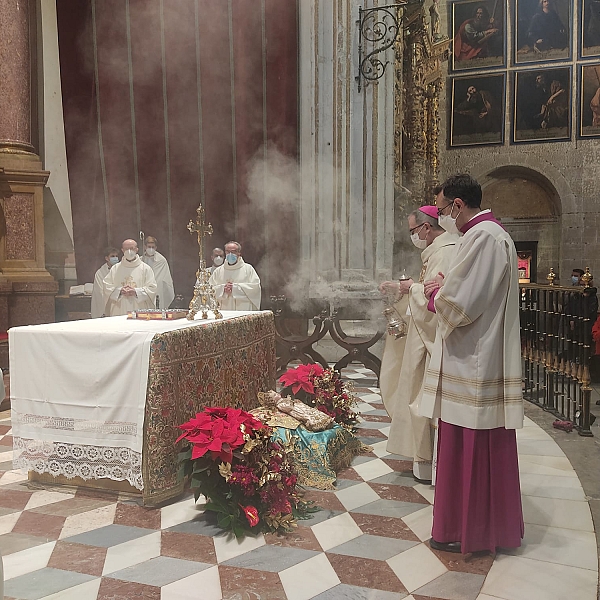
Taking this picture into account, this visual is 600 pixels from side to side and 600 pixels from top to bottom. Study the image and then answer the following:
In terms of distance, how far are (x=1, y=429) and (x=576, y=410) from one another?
491 centimetres

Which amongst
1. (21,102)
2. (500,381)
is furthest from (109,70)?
(500,381)

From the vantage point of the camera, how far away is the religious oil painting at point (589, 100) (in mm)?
14680

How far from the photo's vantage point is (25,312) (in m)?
6.79

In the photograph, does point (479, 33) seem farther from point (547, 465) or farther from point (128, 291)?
point (547, 465)

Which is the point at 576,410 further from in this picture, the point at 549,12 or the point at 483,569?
the point at 549,12

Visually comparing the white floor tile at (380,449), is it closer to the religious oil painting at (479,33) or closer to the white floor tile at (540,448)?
the white floor tile at (540,448)

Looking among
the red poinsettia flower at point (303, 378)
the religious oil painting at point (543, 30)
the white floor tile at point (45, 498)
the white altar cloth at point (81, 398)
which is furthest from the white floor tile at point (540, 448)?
the religious oil painting at point (543, 30)

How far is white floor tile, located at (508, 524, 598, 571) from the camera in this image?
2773 mm

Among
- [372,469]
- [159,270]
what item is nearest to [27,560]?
[372,469]

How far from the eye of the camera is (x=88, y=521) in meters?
3.19

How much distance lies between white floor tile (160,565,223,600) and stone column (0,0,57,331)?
4.99m

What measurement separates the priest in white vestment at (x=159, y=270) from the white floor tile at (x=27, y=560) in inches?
202

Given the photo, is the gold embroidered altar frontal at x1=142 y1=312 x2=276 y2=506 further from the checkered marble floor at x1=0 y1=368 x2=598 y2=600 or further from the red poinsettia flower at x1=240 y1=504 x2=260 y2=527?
the red poinsettia flower at x1=240 y1=504 x2=260 y2=527

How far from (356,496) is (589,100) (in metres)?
14.2
